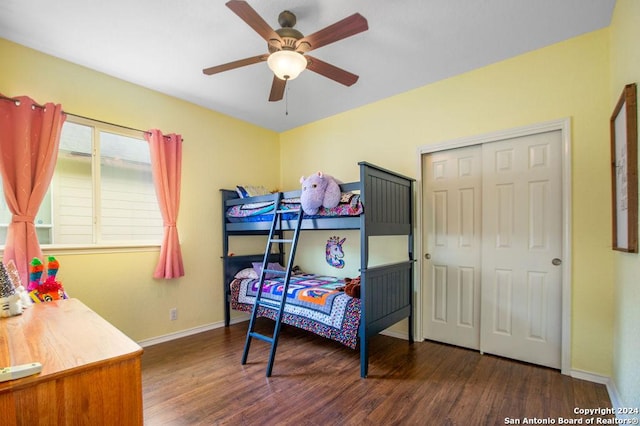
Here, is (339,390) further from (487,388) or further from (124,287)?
(124,287)

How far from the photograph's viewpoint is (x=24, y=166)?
7.48 feet

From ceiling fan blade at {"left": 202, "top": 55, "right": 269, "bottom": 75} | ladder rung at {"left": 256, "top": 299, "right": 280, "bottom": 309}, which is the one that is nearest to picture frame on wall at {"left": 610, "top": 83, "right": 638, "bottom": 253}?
ceiling fan blade at {"left": 202, "top": 55, "right": 269, "bottom": 75}

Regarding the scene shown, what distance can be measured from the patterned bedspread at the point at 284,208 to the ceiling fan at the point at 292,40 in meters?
0.91

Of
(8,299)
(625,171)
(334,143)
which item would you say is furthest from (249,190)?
(625,171)

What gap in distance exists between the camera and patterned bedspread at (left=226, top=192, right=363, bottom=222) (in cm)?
251

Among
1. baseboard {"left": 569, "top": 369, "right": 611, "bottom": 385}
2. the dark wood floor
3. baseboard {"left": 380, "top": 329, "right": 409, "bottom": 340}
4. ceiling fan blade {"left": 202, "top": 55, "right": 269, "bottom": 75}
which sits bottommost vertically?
baseboard {"left": 380, "top": 329, "right": 409, "bottom": 340}

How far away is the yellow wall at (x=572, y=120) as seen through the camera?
2.21 meters

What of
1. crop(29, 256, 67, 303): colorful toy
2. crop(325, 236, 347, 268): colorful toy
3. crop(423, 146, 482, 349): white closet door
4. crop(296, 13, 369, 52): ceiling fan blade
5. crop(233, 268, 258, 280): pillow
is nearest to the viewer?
crop(296, 13, 369, 52): ceiling fan blade

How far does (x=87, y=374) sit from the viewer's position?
35.0 inches

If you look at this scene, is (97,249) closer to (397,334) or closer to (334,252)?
(334,252)

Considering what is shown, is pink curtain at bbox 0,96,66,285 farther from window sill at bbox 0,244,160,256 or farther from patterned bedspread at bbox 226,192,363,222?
patterned bedspread at bbox 226,192,363,222

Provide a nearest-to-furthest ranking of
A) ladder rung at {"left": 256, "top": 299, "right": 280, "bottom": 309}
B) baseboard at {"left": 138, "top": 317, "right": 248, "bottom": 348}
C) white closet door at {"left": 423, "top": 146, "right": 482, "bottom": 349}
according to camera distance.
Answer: ladder rung at {"left": 256, "top": 299, "right": 280, "bottom": 309} < white closet door at {"left": 423, "top": 146, "right": 482, "bottom": 349} < baseboard at {"left": 138, "top": 317, "right": 248, "bottom": 348}

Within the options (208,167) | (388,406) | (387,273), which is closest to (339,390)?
(388,406)

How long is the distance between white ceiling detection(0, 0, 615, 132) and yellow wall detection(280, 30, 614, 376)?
0.14 metres
